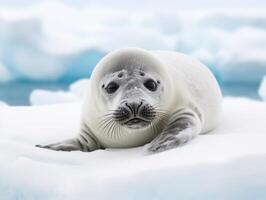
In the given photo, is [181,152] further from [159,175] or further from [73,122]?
[73,122]

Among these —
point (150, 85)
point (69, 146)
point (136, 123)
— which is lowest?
point (136, 123)

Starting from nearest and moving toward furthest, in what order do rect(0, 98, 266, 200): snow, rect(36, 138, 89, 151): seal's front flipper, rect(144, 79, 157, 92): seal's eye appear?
1. rect(0, 98, 266, 200): snow
2. rect(144, 79, 157, 92): seal's eye
3. rect(36, 138, 89, 151): seal's front flipper

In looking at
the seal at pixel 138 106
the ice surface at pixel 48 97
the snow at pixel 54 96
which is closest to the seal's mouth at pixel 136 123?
the seal at pixel 138 106

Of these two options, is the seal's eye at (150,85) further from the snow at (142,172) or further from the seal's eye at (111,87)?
Result: the snow at (142,172)

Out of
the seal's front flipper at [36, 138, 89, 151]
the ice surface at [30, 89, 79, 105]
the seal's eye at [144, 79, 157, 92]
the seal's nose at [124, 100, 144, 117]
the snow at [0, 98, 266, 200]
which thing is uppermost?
the ice surface at [30, 89, 79, 105]

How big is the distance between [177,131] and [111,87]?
0.38m

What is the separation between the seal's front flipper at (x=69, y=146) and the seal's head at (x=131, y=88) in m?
0.23

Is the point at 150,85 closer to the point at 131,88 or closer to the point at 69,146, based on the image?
the point at 131,88

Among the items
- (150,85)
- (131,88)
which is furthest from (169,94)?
(131,88)

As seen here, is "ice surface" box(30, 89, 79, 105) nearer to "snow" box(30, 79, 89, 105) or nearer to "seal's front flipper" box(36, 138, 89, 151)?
"snow" box(30, 79, 89, 105)

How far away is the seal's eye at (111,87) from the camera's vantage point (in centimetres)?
240

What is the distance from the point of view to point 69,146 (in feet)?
8.52

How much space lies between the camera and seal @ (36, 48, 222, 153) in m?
2.24

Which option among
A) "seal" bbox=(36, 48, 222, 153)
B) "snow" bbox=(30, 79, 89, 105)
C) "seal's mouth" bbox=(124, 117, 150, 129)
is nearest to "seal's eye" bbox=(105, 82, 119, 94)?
"seal" bbox=(36, 48, 222, 153)
